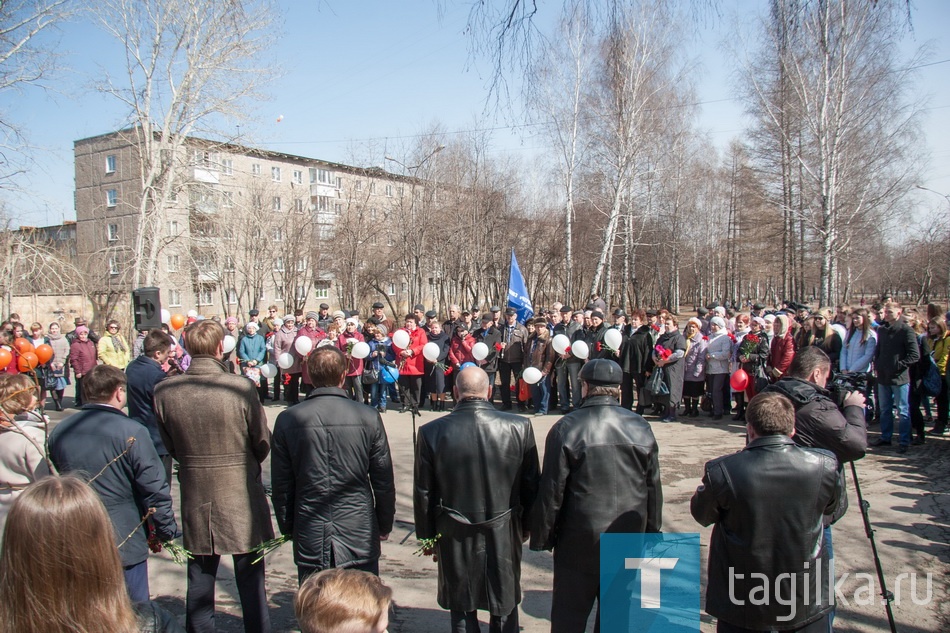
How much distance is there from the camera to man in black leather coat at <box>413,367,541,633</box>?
308 cm

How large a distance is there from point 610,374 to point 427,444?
1.04 meters

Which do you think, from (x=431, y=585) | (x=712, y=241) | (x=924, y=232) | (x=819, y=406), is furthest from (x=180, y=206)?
(x=924, y=232)

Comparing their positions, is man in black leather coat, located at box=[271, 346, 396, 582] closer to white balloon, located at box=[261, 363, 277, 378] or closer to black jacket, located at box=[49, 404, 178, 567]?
black jacket, located at box=[49, 404, 178, 567]

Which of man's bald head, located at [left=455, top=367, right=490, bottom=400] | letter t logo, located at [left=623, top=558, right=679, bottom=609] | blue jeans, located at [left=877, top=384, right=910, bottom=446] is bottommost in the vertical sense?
letter t logo, located at [left=623, top=558, right=679, bottom=609]

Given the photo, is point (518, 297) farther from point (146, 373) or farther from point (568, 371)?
point (146, 373)

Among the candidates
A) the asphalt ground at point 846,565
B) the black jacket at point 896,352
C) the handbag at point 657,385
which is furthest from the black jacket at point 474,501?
the handbag at point 657,385

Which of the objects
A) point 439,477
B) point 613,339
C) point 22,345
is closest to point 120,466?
point 439,477

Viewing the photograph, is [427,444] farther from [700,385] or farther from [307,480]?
[700,385]

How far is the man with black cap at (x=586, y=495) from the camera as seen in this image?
3037mm

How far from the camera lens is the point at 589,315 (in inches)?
423

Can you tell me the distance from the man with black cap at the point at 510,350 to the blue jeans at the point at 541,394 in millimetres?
503

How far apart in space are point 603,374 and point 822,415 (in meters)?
1.23

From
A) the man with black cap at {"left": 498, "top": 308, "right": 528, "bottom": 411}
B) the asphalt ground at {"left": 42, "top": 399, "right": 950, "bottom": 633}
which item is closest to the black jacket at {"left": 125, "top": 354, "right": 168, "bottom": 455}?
the asphalt ground at {"left": 42, "top": 399, "right": 950, "bottom": 633}

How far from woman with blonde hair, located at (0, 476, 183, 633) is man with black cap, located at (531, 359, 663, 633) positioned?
6.74 ft
